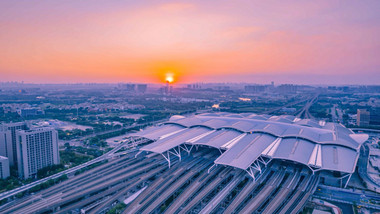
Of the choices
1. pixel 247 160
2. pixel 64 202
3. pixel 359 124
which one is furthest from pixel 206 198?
pixel 359 124

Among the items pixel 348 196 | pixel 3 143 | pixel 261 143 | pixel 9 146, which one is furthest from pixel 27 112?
pixel 348 196

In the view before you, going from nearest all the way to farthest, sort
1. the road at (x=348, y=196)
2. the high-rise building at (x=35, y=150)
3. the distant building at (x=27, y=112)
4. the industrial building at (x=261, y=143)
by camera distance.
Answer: the road at (x=348, y=196), the industrial building at (x=261, y=143), the high-rise building at (x=35, y=150), the distant building at (x=27, y=112)

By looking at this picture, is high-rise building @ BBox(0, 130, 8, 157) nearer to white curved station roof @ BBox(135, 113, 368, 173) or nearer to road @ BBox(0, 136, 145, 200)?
road @ BBox(0, 136, 145, 200)

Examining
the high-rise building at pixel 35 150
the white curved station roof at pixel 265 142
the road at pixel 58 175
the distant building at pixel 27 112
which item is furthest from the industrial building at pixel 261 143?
the distant building at pixel 27 112

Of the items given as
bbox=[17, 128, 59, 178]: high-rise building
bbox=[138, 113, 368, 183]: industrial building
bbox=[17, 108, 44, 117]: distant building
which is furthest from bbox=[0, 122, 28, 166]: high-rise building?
bbox=[17, 108, 44, 117]: distant building

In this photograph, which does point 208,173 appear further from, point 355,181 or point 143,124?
point 143,124

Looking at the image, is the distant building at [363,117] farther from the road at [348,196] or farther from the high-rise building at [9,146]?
the high-rise building at [9,146]
